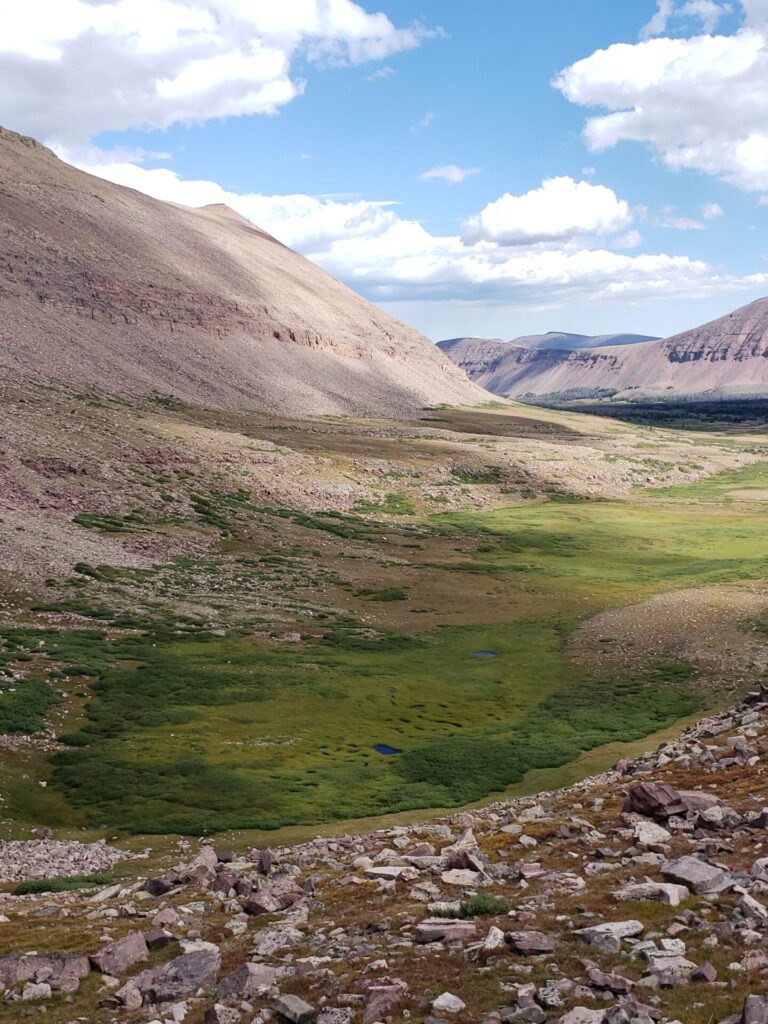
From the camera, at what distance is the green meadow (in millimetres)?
37438

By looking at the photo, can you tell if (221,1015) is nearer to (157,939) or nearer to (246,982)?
(246,982)

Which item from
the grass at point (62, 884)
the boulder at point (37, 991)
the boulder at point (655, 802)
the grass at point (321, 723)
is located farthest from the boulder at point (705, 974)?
the grass at point (321, 723)

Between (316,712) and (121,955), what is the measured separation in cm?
3337

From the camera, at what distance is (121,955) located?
56.4 ft

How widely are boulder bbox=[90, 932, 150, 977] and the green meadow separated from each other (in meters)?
16.3

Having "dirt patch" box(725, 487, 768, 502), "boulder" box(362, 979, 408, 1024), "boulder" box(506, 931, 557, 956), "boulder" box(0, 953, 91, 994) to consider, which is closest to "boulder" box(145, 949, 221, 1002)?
"boulder" box(0, 953, 91, 994)

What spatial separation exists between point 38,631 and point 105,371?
380ft

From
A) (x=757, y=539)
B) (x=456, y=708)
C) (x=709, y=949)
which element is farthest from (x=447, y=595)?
(x=709, y=949)

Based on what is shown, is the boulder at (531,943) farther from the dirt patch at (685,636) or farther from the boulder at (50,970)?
the dirt patch at (685,636)

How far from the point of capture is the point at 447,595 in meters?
81.4

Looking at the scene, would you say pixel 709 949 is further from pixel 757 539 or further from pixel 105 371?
pixel 105 371

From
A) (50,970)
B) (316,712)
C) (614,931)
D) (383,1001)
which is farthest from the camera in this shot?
(316,712)

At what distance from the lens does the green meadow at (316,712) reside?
1474 inches

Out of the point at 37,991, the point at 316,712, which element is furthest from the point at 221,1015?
the point at 316,712
